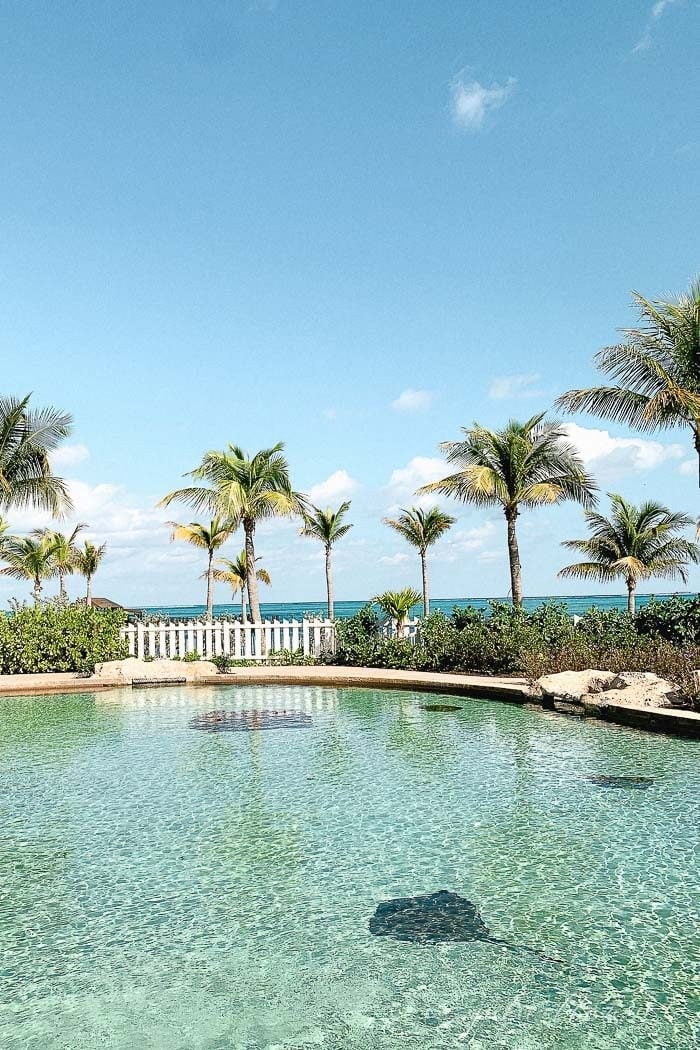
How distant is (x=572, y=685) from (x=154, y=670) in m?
9.15

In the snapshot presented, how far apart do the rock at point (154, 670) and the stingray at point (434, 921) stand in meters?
12.1

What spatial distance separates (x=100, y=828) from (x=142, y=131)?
1363cm

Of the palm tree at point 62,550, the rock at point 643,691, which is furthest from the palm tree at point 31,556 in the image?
the rock at point 643,691

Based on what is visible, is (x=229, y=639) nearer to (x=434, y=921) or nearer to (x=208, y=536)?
(x=208, y=536)

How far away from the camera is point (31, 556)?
111ft

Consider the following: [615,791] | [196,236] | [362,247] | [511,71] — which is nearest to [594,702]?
[615,791]

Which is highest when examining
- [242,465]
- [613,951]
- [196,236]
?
[196,236]

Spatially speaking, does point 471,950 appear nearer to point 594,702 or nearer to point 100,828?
point 100,828

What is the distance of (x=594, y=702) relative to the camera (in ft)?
36.6

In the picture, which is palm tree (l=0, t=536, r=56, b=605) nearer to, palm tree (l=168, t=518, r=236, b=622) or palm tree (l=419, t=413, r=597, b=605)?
palm tree (l=168, t=518, r=236, b=622)

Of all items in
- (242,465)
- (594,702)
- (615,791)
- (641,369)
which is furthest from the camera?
(242,465)

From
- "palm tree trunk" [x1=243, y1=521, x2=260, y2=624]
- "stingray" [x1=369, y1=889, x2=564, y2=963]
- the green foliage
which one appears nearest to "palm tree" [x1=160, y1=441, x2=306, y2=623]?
"palm tree trunk" [x1=243, y1=521, x2=260, y2=624]

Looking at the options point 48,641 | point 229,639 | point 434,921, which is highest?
point 48,641

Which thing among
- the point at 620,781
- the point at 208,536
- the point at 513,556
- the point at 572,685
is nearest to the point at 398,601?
the point at 513,556
